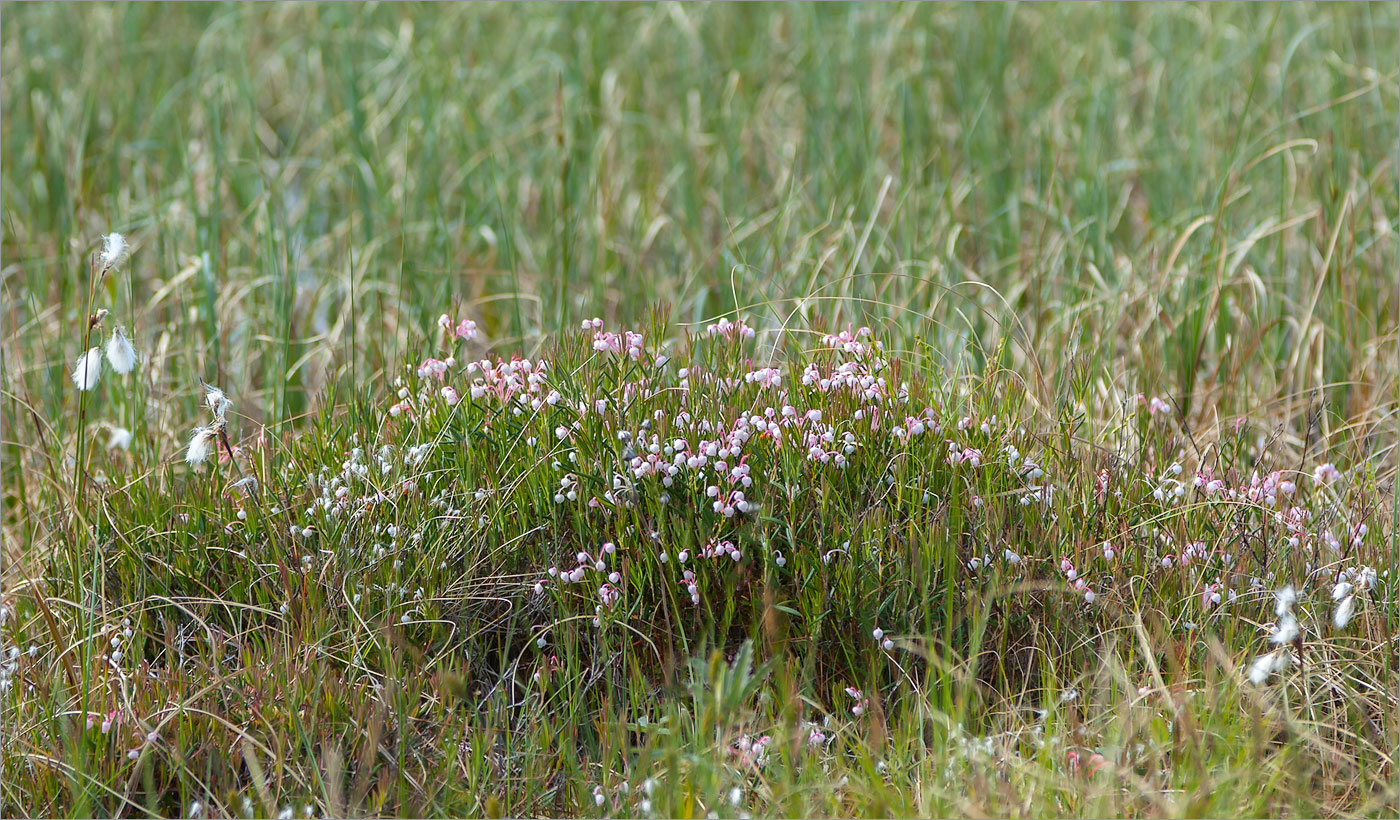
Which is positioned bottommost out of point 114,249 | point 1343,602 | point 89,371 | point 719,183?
point 1343,602

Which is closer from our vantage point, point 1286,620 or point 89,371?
point 1286,620

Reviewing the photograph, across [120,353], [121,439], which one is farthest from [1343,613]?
[121,439]

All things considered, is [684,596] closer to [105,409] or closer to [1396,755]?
[1396,755]

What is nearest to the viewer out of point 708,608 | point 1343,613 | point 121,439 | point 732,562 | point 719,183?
point 1343,613

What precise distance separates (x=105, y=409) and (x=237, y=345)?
65 cm

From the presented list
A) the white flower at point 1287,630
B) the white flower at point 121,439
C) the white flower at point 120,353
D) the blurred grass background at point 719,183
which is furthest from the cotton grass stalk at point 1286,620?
the white flower at point 121,439

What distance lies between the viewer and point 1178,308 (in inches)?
149

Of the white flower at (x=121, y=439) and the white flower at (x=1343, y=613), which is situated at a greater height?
the white flower at (x=121, y=439)

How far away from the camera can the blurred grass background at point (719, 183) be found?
3680 millimetres

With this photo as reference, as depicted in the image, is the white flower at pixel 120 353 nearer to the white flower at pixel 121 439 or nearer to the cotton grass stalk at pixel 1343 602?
the white flower at pixel 121 439

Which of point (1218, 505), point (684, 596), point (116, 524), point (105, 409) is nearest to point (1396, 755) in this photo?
point (1218, 505)

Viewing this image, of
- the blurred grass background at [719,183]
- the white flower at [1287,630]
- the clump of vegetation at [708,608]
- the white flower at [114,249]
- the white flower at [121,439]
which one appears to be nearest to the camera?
the white flower at [1287,630]

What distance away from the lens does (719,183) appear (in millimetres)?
5043

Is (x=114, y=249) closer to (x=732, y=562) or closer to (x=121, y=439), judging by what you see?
(x=121, y=439)
